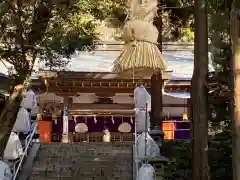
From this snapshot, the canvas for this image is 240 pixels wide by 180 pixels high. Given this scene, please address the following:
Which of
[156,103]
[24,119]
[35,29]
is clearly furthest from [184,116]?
[35,29]

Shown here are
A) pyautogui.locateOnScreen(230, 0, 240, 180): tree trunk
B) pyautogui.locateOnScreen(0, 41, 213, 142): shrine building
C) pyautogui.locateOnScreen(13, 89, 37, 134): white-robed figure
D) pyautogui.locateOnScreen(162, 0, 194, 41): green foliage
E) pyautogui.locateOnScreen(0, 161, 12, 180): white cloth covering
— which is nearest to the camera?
pyautogui.locateOnScreen(230, 0, 240, 180): tree trunk

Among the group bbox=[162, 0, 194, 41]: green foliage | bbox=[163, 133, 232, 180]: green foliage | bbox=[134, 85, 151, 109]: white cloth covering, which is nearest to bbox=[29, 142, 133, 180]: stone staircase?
bbox=[134, 85, 151, 109]: white cloth covering

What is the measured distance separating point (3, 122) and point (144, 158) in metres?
2.82

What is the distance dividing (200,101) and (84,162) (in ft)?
16.4

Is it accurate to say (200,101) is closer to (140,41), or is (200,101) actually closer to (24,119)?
(140,41)

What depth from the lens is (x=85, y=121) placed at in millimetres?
15148

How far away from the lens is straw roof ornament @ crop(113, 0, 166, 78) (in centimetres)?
356

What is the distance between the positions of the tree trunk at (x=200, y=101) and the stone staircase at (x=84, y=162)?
407 centimetres

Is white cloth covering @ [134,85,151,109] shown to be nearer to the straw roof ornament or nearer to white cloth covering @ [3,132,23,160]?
white cloth covering @ [3,132,23,160]

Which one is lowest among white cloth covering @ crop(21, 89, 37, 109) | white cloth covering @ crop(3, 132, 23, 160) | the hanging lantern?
the hanging lantern

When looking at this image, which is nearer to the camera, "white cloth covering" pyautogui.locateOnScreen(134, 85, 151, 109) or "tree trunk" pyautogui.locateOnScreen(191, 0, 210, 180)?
"tree trunk" pyautogui.locateOnScreen(191, 0, 210, 180)

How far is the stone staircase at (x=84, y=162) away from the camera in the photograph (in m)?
9.13

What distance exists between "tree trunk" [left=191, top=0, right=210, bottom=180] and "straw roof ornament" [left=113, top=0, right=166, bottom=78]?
4.91ft

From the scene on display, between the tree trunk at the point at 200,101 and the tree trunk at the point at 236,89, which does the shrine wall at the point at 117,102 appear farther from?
the tree trunk at the point at 236,89
